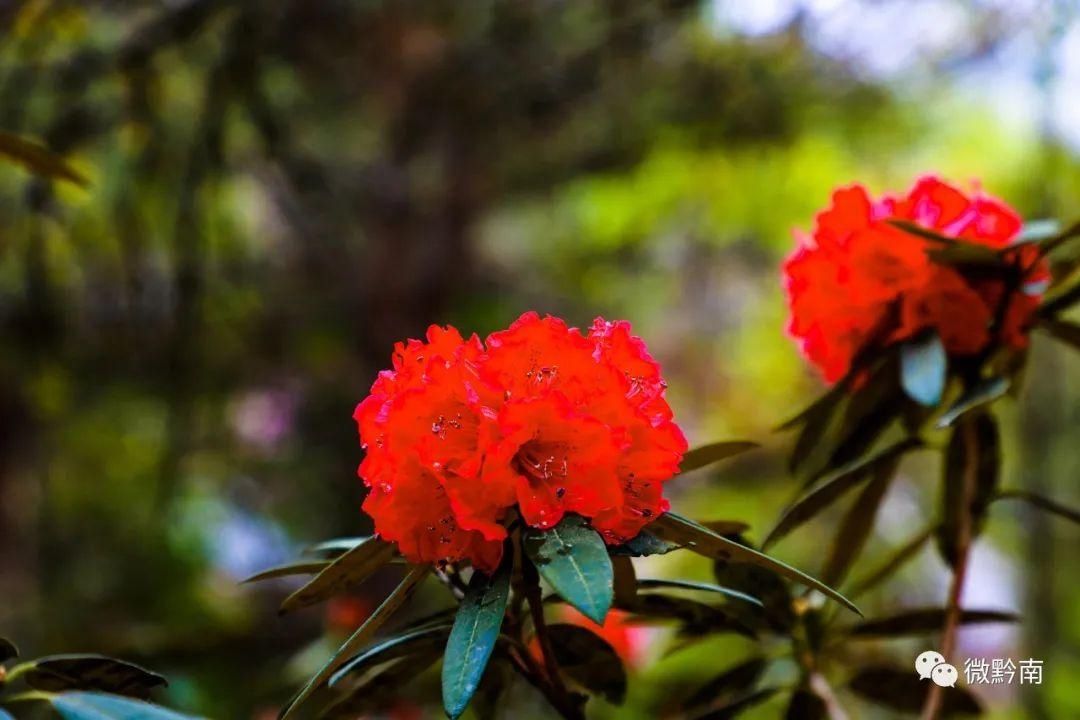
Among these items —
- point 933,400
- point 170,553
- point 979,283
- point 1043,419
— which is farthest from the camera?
point 170,553

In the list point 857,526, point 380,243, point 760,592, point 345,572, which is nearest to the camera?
point 345,572

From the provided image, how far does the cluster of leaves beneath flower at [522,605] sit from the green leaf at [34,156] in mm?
343

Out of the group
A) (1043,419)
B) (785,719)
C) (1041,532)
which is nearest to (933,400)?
(785,719)

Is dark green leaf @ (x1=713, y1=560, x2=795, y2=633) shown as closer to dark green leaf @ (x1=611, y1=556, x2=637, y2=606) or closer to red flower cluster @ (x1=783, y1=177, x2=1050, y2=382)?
dark green leaf @ (x1=611, y1=556, x2=637, y2=606)

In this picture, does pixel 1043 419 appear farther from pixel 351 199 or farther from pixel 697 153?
pixel 351 199

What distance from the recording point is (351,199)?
2.33m

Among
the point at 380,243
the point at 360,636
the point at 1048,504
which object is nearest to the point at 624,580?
the point at 360,636

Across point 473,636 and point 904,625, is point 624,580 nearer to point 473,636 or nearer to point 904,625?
point 473,636

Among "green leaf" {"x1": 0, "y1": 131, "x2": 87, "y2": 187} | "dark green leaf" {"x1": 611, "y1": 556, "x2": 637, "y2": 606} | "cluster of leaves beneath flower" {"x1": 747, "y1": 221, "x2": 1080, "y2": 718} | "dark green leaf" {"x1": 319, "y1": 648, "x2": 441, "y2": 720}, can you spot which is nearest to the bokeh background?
"green leaf" {"x1": 0, "y1": 131, "x2": 87, "y2": 187}

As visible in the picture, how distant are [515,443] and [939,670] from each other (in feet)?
1.37

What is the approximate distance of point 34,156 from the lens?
2.40 feet

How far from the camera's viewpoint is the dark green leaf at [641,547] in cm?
51

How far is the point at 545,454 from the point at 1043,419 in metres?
1.58

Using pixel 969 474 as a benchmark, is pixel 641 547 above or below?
below
